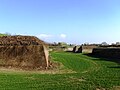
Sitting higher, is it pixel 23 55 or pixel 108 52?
pixel 23 55

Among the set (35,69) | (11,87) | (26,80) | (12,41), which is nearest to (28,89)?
(11,87)

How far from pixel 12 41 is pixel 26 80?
1000cm

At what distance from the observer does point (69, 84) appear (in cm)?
1947

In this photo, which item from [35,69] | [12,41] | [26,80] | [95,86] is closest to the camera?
[95,86]

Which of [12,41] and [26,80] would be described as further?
[12,41]

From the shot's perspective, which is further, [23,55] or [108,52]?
[108,52]

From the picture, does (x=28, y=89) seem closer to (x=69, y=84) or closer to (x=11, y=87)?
(x=11, y=87)

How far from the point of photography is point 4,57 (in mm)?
27688

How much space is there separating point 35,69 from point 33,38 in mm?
4702

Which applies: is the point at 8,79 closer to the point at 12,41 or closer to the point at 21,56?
the point at 21,56

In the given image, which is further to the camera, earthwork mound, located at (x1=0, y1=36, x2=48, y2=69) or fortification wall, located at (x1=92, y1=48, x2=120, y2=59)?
fortification wall, located at (x1=92, y1=48, x2=120, y2=59)

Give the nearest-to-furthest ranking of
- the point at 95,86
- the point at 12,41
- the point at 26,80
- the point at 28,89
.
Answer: the point at 28,89, the point at 95,86, the point at 26,80, the point at 12,41

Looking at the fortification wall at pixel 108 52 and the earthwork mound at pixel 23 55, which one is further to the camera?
the fortification wall at pixel 108 52

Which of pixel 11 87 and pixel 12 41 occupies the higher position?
pixel 12 41
